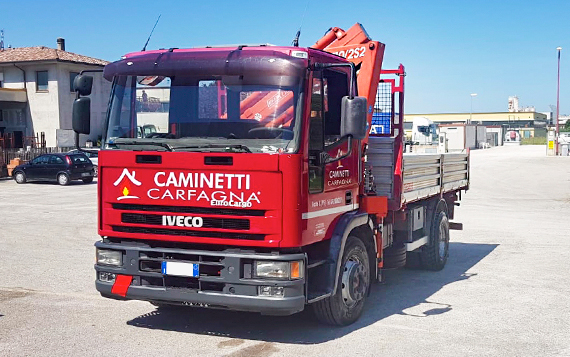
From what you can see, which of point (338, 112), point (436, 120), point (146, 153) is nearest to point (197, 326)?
point (146, 153)

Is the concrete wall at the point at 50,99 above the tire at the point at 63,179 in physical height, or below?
above

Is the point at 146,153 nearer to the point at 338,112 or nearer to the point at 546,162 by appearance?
the point at 338,112

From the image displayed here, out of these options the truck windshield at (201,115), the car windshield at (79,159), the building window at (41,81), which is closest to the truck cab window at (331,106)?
the truck windshield at (201,115)

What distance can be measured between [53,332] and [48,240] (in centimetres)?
723

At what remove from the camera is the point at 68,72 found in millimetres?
48250

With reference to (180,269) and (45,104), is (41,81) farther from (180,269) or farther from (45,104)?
(180,269)

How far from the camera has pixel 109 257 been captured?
6.82 metres

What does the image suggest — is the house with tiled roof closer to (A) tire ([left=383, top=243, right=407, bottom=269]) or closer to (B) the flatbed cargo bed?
(B) the flatbed cargo bed

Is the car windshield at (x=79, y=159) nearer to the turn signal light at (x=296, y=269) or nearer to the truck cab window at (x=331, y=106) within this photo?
the truck cab window at (x=331, y=106)

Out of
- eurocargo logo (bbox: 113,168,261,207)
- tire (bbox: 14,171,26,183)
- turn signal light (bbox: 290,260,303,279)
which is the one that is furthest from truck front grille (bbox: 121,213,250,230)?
tire (bbox: 14,171,26,183)

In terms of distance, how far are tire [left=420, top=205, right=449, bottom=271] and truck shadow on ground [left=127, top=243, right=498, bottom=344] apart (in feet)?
2.87

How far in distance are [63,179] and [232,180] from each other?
87.7 ft

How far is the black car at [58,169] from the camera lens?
3120cm

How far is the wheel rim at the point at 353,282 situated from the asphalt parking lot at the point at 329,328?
0.31 meters
